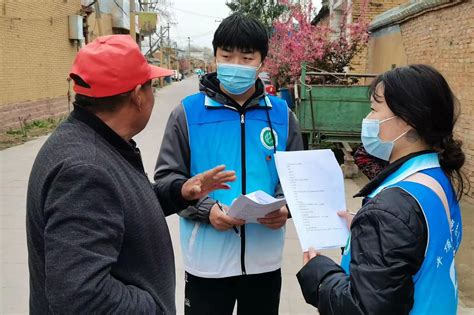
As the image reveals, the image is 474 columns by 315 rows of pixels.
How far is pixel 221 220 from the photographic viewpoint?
194cm

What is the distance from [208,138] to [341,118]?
5.74 m

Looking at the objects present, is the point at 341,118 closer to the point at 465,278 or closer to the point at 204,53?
the point at 465,278

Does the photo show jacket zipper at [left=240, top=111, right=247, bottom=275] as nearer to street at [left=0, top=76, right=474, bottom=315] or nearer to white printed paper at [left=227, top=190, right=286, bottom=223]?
white printed paper at [left=227, top=190, right=286, bottom=223]

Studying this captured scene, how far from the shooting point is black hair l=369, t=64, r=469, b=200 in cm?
138

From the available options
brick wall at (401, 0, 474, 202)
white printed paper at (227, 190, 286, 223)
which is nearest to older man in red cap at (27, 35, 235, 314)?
white printed paper at (227, 190, 286, 223)

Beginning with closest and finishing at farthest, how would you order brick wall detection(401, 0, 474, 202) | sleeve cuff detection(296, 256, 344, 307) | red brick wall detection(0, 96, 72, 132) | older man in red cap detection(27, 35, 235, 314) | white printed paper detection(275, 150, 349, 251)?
older man in red cap detection(27, 35, 235, 314), sleeve cuff detection(296, 256, 344, 307), white printed paper detection(275, 150, 349, 251), brick wall detection(401, 0, 474, 202), red brick wall detection(0, 96, 72, 132)

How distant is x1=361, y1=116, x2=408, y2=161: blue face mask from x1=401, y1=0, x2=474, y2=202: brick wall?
5.21 meters

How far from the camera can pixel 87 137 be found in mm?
1269

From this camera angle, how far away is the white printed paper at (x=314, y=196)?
5.53 ft

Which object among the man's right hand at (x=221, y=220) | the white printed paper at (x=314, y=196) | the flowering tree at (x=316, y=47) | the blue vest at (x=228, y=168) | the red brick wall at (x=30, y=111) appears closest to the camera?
the white printed paper at (x=314, y=196)

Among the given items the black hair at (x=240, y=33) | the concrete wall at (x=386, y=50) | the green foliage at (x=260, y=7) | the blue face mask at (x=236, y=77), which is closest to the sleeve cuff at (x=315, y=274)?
the blue face mask at (x=236, y=77)

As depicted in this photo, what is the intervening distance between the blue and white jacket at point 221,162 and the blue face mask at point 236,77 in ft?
0.23

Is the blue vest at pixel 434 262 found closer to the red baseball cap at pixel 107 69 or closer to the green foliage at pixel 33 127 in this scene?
the red baseball cap at pixel 107 69

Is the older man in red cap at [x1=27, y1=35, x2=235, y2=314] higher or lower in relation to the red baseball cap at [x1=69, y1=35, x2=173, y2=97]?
lower
